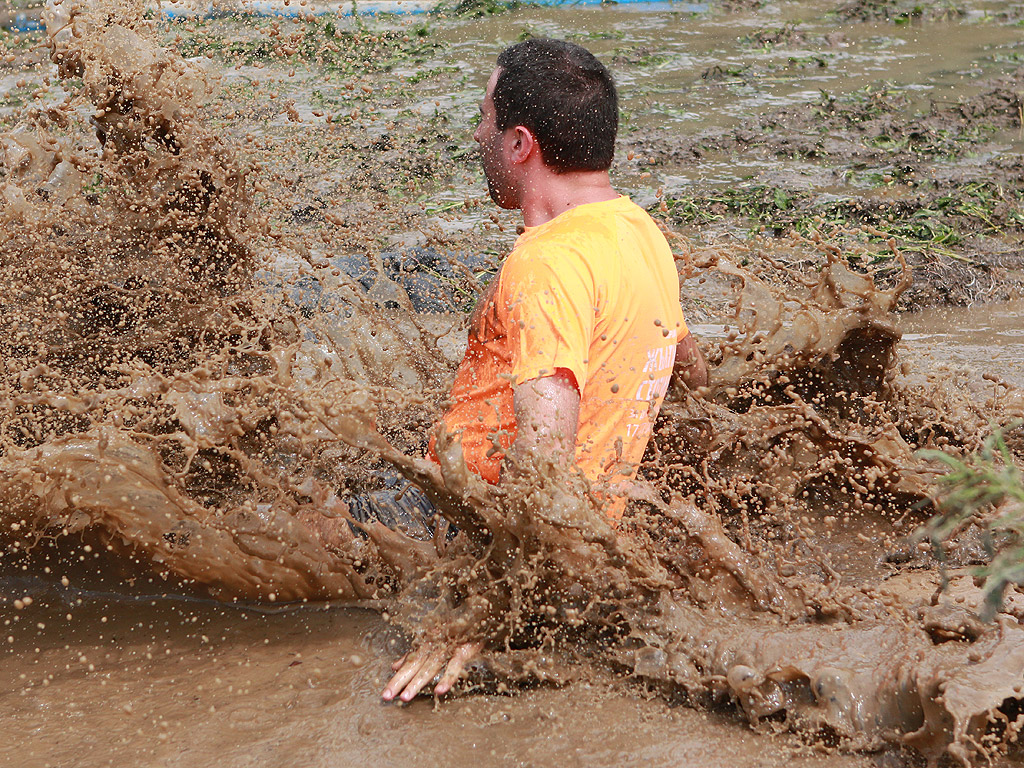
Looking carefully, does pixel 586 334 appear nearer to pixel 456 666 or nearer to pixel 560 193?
pixel 560 193

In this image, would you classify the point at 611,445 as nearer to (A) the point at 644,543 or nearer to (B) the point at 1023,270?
(A) the point at 644,543

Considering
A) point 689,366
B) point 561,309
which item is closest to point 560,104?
point 561,309

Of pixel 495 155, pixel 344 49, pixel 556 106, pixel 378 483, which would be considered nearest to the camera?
pixel 556 106

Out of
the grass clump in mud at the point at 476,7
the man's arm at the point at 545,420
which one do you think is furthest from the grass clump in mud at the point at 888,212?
the grass clump in mud at the point at 476,7

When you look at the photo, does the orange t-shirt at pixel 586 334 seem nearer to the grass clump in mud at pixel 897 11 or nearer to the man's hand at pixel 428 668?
the man's hand at pixel 428 668

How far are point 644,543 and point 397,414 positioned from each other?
136 cm

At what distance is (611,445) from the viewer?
3.24 metres

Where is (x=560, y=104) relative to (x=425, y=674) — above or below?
above

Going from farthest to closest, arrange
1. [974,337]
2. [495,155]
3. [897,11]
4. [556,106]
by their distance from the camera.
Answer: [897,11]
[974,337]
[495,155]
[556,106]

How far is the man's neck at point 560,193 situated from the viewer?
10.8 ft

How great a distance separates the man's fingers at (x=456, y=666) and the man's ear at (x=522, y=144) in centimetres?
154

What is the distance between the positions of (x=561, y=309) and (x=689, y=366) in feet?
4.15

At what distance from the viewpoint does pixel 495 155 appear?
3.41 m

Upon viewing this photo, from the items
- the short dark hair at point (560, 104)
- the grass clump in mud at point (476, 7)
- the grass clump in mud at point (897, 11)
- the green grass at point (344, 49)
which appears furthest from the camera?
the grass clump in mud at point (897, 11)
